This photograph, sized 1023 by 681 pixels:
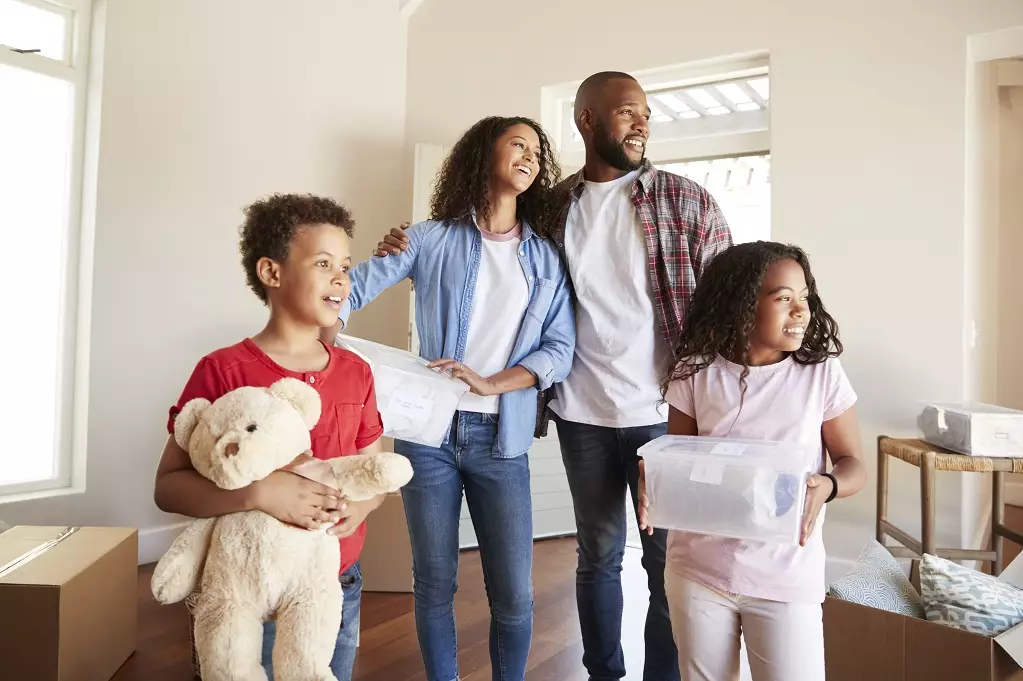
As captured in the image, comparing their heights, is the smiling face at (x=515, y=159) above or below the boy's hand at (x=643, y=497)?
above

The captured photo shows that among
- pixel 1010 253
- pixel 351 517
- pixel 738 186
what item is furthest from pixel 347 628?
pixel 1010 253

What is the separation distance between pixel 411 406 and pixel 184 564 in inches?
23.4

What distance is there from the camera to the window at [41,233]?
3.02 meters

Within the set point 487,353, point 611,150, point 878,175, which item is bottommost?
point 487,353

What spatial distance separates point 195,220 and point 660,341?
252cm

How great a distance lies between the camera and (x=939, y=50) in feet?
9.75

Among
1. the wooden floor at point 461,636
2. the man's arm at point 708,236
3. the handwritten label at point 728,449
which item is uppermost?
the man's arm at point 708,236

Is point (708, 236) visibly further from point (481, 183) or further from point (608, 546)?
point (608, 546)

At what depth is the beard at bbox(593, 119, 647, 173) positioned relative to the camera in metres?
1.79

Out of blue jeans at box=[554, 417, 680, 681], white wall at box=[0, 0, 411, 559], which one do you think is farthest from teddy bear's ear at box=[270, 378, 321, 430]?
white wall at box=[0, 0, 411, 559]

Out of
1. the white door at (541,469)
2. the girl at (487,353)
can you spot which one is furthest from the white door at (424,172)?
the girl at (487,353)

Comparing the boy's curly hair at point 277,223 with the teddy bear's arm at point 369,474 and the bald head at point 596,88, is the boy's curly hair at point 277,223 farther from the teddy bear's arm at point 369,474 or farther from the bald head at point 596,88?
the bald head at point 596,88

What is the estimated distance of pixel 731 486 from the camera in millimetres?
1188

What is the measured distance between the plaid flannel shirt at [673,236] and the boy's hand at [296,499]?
32.5 inches
